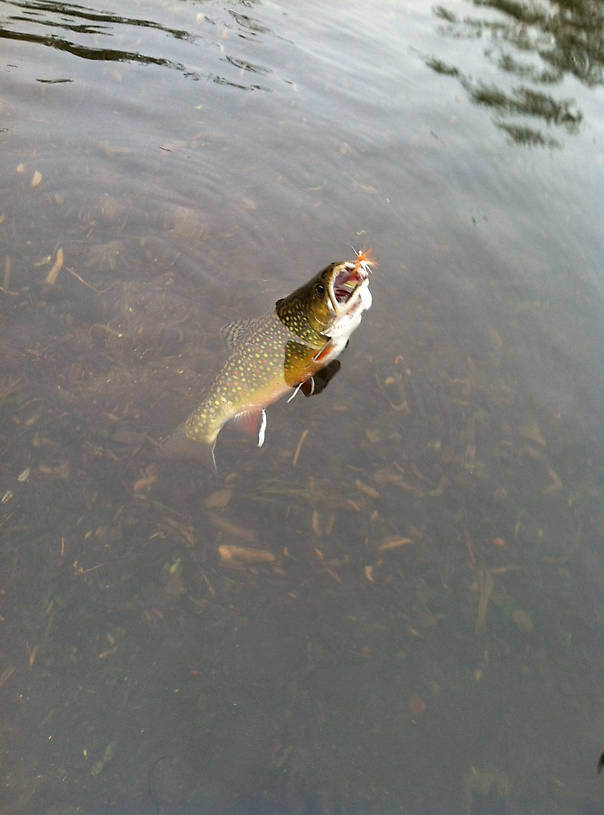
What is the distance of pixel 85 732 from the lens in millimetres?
3219

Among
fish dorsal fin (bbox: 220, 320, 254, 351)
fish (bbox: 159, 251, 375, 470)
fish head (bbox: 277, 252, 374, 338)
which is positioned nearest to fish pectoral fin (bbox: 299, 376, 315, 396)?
fish (bbox: 159, 251, 375, 470)

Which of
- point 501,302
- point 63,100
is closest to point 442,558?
point 501,302

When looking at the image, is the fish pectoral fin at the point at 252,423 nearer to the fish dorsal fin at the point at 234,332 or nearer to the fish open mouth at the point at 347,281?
the fish dorsal fin at the point at 234,332

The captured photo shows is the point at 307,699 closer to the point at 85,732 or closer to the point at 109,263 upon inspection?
the point at 85,732

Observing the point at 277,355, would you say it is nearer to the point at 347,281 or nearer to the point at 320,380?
the point at 320,380

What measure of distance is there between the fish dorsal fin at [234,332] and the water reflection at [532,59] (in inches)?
240

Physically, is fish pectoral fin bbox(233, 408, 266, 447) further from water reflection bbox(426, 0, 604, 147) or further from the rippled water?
water reflection bbox(426, 0, 604, 147)

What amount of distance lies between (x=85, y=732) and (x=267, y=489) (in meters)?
1.80

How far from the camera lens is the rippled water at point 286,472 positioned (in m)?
3.34

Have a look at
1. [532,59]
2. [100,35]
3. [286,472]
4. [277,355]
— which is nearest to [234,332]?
→ [277,355]

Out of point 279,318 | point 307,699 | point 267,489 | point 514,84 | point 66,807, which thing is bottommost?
point 66,807

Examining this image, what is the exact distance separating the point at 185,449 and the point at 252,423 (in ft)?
1.85

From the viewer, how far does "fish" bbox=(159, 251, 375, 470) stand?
438cm

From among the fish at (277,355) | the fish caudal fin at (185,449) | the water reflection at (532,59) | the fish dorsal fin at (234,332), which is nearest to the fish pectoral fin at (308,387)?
the fish at (277,355)
